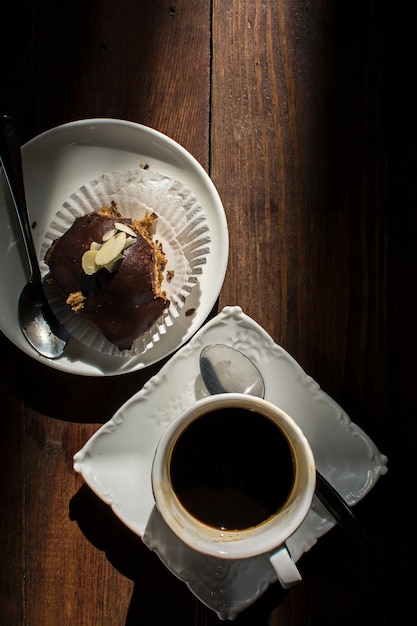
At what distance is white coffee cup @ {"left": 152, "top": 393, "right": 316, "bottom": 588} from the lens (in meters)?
1.15

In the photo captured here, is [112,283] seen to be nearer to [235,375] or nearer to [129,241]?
[129,241]

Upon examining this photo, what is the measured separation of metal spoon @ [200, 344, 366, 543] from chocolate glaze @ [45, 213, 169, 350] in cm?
14

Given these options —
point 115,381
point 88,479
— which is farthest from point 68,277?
point 88,479

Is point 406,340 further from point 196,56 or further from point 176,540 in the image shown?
point 196,56

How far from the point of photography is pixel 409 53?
1424 mm

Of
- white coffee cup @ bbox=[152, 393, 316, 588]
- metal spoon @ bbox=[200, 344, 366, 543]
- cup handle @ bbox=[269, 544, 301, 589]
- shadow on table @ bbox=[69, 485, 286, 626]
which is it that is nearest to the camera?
cup handle @ bbox=[269, 544, 301, 589]

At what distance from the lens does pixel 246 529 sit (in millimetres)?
1169

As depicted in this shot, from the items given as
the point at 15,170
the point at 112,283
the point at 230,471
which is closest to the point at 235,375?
the point at 230,471

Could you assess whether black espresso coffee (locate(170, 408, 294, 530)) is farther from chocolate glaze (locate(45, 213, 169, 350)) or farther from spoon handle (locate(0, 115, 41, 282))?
spoon handle (locate(0, 115, 41, 282))

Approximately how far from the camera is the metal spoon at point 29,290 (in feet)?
4.23

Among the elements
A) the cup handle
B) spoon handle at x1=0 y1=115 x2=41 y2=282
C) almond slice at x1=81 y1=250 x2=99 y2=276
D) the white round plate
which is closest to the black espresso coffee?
the cup handle

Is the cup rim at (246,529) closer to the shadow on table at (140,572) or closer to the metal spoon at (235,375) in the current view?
the metal spoon at (235,375)

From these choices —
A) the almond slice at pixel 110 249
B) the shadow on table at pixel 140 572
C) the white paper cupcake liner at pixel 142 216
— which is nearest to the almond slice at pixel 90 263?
the almond slice at pixel 110 249

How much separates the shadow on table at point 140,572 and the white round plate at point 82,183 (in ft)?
1.02
